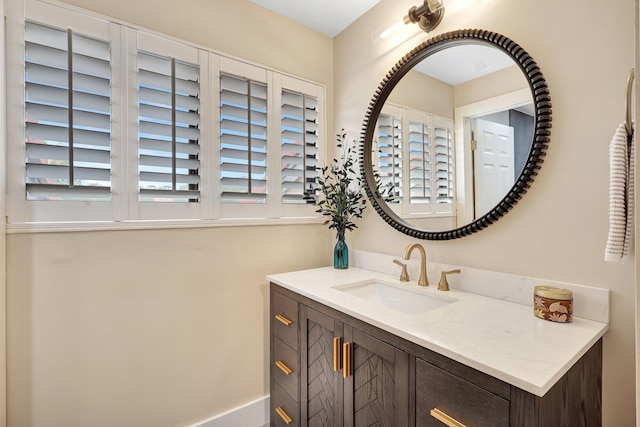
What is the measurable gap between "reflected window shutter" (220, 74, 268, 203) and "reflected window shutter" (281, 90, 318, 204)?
0.15 m

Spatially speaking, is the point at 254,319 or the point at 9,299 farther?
the point at 254,319

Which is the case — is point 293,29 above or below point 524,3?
above

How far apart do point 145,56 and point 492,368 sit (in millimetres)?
1869

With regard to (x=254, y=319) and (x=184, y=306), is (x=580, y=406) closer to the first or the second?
(x=254, y=319)

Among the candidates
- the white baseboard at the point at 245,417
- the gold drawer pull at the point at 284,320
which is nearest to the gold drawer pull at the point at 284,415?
the white baseboard at the point at 245,417

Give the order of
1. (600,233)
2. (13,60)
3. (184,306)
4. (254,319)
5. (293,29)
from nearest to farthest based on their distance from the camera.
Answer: (600,233), (13,60), (184,306), (254,319), (293,29)

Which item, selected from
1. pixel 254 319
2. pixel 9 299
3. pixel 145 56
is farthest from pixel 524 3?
pixel 9 299

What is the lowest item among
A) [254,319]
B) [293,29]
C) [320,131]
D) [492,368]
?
[254,319]

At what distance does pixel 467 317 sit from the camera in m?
1.07

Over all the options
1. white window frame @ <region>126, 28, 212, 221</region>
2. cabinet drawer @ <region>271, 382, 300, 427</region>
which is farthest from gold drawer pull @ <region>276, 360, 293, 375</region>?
white window frame @ <region>126, 28, 212, 221</region>

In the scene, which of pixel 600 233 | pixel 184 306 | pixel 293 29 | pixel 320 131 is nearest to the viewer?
pixel 600 233

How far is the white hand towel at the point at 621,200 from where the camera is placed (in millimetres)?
832

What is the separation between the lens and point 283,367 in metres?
1.55

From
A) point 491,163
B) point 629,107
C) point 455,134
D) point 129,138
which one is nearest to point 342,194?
point 455,134
